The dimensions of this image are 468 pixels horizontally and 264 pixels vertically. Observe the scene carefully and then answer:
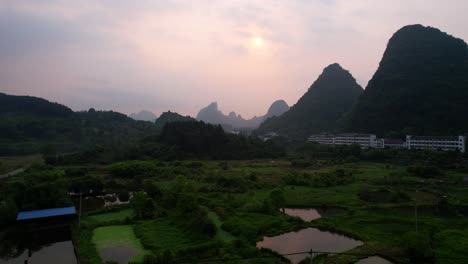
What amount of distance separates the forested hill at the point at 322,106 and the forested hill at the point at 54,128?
44054 millimetres

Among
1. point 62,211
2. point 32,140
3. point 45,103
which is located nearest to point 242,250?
point 62,211

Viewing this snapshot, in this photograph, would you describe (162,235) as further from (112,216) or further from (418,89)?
(418,89)

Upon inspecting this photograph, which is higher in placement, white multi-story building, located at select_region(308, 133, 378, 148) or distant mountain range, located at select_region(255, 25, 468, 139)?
distant mountain range, located at select_region(255, 25, 468, 139)

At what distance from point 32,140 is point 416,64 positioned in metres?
83.2

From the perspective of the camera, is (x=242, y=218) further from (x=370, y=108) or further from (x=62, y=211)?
(x=370, y=108)

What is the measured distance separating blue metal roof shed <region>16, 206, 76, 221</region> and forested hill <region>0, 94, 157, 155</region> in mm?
31568

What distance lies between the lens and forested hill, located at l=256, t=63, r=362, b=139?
101500 millimetres

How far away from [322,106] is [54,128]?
76.0 meters

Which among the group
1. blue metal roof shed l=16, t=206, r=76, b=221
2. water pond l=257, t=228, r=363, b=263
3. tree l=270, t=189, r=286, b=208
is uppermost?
tree l=270, t=189, r=286, b=208

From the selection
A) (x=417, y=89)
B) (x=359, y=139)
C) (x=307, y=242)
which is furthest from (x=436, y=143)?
(x=307, y=242)

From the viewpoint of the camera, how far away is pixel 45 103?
88.5 meters

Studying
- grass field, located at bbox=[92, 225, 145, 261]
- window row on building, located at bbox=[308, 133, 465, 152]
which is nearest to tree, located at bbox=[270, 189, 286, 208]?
grass field, located at bbox=[92, 225, 145, 261]

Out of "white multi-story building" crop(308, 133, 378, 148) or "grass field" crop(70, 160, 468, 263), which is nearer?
"grass field" crop(70, 160, 468, 263)

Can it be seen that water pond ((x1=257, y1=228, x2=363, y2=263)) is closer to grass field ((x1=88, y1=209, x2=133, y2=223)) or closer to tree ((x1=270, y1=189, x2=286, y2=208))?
tree ((x1=270, y1=189, x2=286, y2=208))
